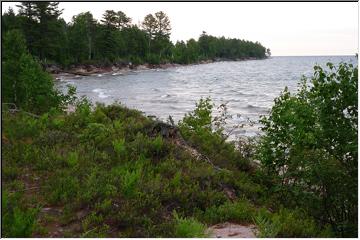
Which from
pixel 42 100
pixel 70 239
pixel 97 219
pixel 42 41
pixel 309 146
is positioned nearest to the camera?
pixel 70 239

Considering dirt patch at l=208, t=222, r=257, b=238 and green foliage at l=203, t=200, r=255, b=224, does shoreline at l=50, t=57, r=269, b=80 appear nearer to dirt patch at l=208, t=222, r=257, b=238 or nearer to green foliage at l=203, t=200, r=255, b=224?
green foliage at l=203, t=200, r=255, b=224

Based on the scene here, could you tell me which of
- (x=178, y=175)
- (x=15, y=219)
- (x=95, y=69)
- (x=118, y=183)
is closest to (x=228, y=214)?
(x=178, y=175)

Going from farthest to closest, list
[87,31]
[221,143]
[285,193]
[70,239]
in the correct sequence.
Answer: [87,31], [221,143], [285,193], [70,239]

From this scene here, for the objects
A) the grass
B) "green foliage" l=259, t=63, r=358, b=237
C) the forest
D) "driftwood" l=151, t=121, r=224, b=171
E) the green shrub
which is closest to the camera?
the grass

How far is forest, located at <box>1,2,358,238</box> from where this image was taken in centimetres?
760

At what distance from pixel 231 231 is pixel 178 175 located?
98.4 inches

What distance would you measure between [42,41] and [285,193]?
6805cm

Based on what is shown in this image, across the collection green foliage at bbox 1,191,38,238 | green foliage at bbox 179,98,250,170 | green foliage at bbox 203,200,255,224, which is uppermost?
green foliage at bbox 179,98,250,170

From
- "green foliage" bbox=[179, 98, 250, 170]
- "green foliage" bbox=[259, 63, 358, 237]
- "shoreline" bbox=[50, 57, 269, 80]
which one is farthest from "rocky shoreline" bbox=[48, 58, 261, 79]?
"green foliage" bbox=[259, 63, 358, 237]

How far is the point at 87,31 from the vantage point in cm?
9400

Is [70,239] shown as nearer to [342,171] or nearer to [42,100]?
[342,171]

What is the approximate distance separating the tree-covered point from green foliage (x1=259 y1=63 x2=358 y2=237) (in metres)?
41.9

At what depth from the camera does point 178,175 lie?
9.66 meters

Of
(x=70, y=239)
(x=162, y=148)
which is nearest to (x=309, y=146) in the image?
(x=162, y=148)
